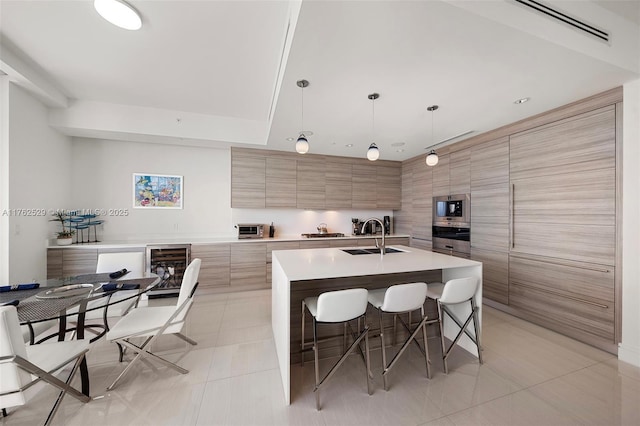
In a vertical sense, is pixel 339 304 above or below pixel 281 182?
below

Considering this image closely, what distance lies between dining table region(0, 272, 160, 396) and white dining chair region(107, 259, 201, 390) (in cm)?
22

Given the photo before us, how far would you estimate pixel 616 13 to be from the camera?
6.11 feet

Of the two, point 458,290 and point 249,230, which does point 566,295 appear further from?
point 249,230

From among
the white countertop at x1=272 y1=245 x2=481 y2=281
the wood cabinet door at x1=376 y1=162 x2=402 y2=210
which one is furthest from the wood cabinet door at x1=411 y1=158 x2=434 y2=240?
the white countertop at x1=272 y1=245 x2=481 y2=281

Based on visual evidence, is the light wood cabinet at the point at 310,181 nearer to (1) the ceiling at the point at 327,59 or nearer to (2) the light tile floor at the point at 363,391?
(1) the ceiling at the point at 327,59

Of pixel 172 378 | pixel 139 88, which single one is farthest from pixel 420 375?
pixel 139 88

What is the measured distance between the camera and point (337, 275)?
5.62 ft

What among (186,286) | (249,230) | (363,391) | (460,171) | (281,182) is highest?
(460,171)

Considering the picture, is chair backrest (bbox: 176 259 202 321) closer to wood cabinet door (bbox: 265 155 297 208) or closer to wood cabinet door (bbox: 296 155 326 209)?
wood cabinet door (bbox: 265 155 297 208)

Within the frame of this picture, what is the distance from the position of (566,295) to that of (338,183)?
366cm

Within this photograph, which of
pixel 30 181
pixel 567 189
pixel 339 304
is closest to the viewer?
pixel 339 304

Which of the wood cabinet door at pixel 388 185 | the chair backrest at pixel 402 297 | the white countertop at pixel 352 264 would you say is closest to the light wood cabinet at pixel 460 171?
the wood cabinet door at pixel 388 185

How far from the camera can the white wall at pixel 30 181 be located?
2631 mm

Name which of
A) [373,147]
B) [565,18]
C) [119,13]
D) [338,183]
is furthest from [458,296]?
[119,13]
